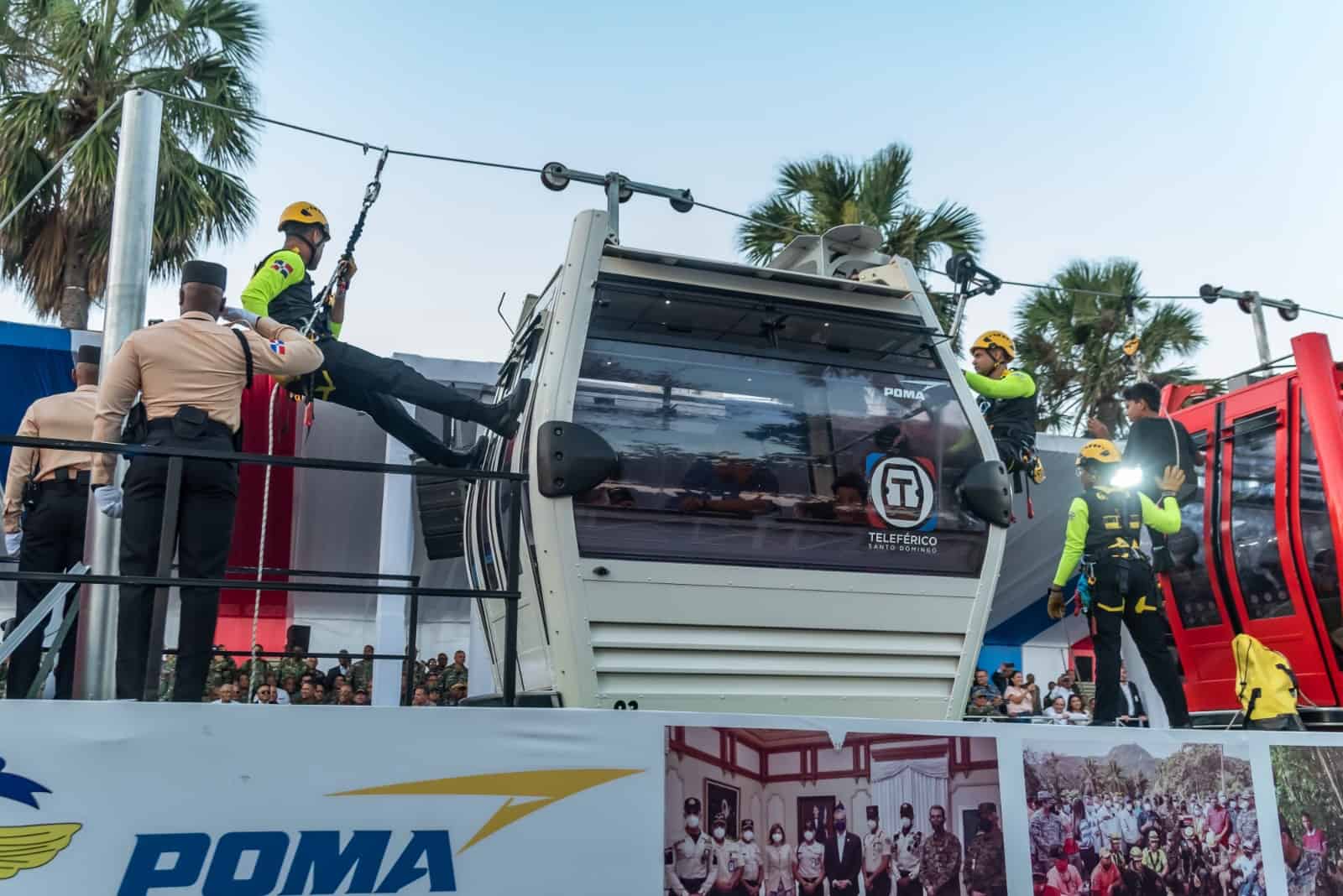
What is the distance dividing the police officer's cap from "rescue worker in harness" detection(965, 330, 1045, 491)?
11.3 ft

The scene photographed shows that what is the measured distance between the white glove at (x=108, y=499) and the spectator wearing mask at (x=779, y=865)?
7.56 ft

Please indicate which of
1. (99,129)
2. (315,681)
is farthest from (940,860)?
(99,129)

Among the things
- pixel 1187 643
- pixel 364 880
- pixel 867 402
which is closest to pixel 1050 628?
pixel 1187 643

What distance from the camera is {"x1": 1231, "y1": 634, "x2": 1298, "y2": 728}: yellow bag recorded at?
5.15m

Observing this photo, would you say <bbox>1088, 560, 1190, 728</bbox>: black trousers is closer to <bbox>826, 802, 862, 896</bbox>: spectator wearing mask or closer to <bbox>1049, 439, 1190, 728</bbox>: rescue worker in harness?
<bbox>1049, 439, 1190, 728</bbox>: rescue worker in harness

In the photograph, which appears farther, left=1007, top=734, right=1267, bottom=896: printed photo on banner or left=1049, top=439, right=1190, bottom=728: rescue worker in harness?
left=1049, top=439, right=1190, bottom=728: rescue worker in harness

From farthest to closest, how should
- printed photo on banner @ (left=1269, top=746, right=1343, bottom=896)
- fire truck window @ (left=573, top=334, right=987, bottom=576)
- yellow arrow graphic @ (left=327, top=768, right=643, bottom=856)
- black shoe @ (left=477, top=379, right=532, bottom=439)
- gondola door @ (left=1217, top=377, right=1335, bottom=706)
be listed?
gondola door @ (left=1217, top=377, right=1335, bottom=706) < printed photo on banner @ (left=1269, top=746, right=1343, bottom=896) < black shoe @ (left=477, top=379, right=532, bottom=439) < fire truck window @ (left=573, top=334, right=987, bottom=576) < yellow arrow graphic @ (left=327, top=768, right=643, bottom=856)

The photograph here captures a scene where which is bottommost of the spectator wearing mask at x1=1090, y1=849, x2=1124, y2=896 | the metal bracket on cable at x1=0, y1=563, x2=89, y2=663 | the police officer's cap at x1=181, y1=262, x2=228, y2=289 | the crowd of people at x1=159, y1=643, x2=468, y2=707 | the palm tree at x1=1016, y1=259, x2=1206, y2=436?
the spectator wearing mask at x1=1090, y1=849, x2=1124, y2=896

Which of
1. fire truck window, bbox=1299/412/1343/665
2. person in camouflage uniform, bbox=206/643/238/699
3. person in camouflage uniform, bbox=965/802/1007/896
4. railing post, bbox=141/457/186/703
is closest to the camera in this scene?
railing post, bbox=141/457/186/703

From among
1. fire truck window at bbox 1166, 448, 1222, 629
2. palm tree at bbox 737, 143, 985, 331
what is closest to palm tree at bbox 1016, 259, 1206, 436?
palm tree at bbox 737, 143, 985, 331

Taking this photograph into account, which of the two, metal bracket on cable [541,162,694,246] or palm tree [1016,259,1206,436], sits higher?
palm tree [1016,259,1206,436]

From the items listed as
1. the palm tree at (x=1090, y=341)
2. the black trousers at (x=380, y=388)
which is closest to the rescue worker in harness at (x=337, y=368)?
the black trousers at (x=380, y=388)

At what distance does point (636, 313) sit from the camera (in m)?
4.23

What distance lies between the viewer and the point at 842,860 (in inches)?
136
